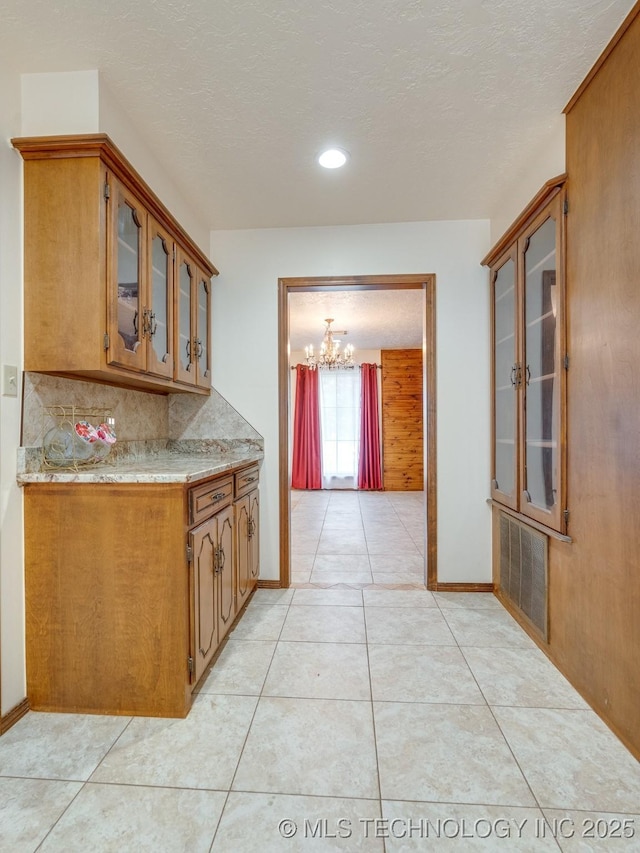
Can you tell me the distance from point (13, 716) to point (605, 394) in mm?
2539

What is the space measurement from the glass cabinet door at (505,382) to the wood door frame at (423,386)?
39 centimetres

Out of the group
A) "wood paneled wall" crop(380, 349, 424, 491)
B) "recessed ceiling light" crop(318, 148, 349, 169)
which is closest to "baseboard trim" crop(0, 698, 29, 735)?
"recessed ceiling light" crop(318, 148, 349, 169)

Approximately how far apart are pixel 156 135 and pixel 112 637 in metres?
2.23

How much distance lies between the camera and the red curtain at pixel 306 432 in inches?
299

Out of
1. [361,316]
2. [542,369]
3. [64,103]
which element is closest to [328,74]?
[64,103]

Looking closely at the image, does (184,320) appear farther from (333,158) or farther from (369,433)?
(369,433)

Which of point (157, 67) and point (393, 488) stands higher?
point (157, 67)

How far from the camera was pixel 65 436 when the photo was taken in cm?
183

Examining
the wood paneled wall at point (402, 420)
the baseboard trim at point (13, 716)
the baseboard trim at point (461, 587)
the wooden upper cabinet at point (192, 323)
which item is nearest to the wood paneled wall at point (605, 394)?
the baseboard trim at point (461, 587)

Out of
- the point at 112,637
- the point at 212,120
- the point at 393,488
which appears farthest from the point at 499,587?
the point at 393,488

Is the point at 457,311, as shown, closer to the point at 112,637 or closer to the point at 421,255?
the point at 421,255

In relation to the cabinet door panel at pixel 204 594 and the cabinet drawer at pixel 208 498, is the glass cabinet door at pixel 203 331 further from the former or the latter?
the cabinet door panel at pixel 204 594

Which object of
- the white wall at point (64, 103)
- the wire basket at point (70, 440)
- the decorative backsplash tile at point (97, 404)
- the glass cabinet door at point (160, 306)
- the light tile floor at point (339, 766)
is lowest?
the light tile floor at point (339, 766)

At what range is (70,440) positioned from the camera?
1.84 metres
